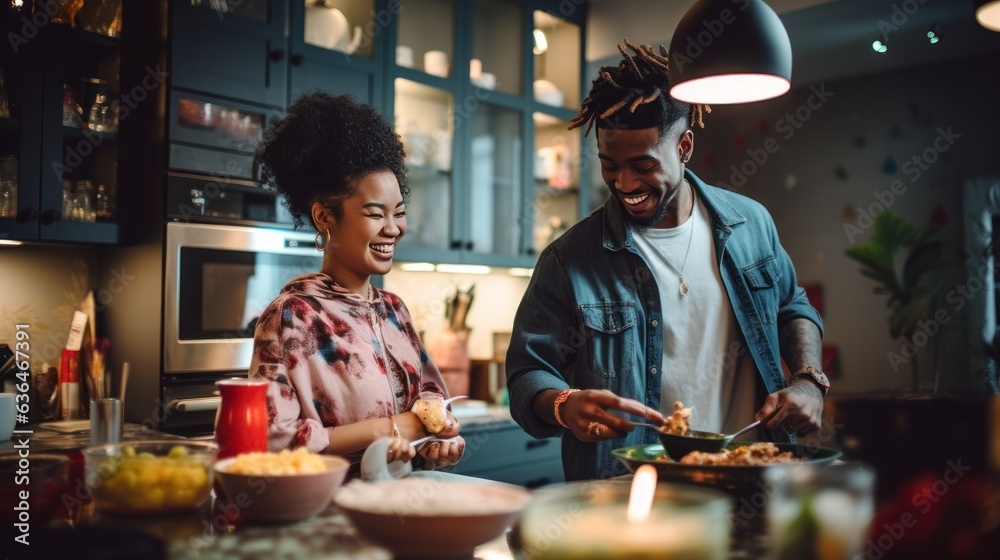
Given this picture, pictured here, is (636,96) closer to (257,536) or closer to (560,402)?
(560,402)

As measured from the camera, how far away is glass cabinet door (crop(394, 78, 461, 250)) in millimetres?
3436

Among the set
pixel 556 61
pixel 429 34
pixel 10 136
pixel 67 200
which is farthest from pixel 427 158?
pixel 10 136

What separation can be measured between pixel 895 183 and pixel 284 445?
15.1 ft

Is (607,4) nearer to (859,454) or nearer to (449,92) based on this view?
(449,92)

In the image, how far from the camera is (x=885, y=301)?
4.89 m

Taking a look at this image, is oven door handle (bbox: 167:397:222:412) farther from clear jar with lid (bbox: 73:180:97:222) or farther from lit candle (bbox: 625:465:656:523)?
lit candle (bbox: 625:465:656:523)

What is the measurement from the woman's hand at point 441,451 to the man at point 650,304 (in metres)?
0.26

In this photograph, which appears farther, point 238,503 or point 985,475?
point 238,503

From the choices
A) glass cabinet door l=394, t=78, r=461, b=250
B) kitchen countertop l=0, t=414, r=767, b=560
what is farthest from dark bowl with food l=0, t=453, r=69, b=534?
glass cabinet door l=394, t=78, r=461, b=250

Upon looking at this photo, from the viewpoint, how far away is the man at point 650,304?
1726 millimetres

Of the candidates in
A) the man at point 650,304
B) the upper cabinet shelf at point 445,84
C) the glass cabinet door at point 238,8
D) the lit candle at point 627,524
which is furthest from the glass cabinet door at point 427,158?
the lit candle at point 627,524

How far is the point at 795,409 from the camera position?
146 cm

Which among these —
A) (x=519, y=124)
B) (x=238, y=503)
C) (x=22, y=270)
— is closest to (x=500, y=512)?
(x=238, y=503)

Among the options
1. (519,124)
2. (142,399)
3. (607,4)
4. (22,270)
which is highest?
(607,4)
